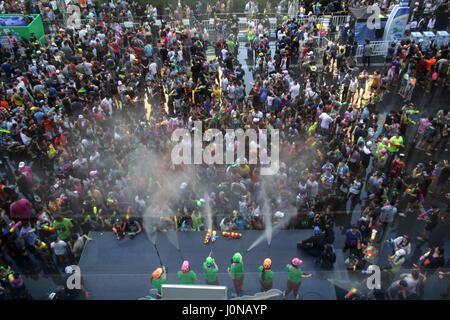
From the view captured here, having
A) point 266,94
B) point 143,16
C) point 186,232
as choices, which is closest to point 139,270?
point 186,232

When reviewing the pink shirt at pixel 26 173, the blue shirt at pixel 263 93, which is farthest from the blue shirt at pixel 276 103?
the pink shirt at pixel 26 173

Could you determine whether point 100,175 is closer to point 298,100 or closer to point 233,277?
point 233,277

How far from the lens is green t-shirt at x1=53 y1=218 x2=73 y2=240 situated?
863 centimetres

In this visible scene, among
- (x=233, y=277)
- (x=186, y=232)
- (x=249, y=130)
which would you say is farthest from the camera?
(x=249, y=130)

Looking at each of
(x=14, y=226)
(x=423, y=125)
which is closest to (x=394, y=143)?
(x=423, y=125)

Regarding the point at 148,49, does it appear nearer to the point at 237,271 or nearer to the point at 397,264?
the point at 237,271

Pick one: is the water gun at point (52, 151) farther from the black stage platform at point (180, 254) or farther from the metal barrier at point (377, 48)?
the metal barrier at point (377, 48)

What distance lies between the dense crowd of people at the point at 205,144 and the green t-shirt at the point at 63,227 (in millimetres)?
36

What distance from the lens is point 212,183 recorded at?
10375 millimetres

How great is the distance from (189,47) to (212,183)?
32.4 feet

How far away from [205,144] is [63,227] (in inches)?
201

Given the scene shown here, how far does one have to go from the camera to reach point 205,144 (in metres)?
12.0

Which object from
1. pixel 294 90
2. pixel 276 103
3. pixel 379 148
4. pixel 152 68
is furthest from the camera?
pixel 152 68

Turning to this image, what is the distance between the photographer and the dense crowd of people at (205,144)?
9211 millimetres
